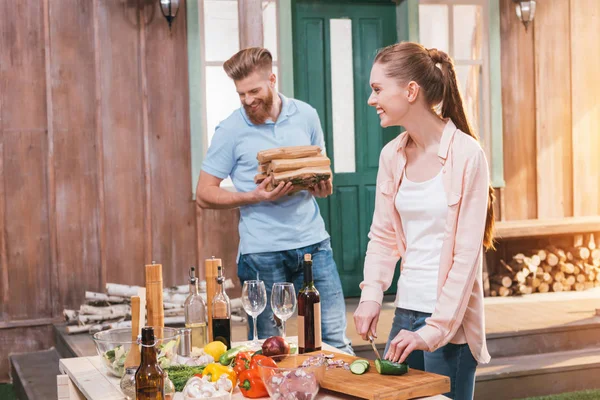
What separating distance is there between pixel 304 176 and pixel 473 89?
3.99 metres

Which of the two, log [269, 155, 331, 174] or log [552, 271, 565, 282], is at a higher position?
log [269, 155, 331, 174]

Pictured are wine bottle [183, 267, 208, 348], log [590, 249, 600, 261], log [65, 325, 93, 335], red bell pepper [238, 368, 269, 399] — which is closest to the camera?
red bell pepper [238, 368, 269, 399]

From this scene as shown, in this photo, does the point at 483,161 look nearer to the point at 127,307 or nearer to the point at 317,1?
the point at 127,307

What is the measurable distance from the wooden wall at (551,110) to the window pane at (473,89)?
209 mm

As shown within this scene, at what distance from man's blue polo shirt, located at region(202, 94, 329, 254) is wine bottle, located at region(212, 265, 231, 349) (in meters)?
0.78

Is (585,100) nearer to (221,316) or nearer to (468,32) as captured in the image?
(468,32)

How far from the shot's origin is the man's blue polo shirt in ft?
12.0

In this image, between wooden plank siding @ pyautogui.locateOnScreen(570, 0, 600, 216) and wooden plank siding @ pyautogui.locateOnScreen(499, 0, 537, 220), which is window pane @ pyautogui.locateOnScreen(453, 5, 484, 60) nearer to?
wooden plank siding @ pyautogui.locateOnScreen(499, 0, 537, 220)

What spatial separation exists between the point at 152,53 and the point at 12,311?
2125 millimetres

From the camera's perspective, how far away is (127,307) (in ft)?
19.5

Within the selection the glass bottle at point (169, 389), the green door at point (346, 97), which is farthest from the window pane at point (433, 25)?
the glass bottle at point (169, 389)

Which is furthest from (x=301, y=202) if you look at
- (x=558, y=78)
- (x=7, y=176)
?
(x=558, y=78)

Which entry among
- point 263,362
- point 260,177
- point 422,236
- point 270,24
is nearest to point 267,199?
point 260,177

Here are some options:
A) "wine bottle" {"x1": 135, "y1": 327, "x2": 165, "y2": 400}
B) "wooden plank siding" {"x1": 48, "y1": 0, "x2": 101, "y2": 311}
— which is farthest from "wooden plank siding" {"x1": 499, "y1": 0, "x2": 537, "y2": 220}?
"wine bottle" {"x1": 135, "y1": 327, "x2": 165, "y2": 400}
